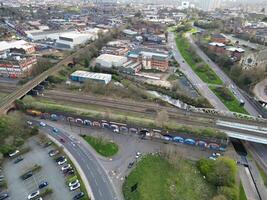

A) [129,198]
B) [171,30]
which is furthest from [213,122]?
[171,30]

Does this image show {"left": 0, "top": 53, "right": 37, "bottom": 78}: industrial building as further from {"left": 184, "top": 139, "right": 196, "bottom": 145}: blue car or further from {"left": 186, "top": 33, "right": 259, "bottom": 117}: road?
{"left": 186, "top": 33, "right": 259, "bottom": 117}: road

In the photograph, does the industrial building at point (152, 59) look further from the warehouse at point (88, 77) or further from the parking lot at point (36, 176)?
the parking lot at point (36, 176)

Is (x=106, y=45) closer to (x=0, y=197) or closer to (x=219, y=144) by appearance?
(x=219, y=144)

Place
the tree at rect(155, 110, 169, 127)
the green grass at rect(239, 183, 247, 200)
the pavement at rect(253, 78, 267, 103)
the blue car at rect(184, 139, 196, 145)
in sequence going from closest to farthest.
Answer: the green grass at rect(239, 183, 247, 200)
the blue car at rect(184, 139, 196, 145)
the tree at rect(155, 110, 169, 127)
the pavement at rect(253, 78, 267, 103)

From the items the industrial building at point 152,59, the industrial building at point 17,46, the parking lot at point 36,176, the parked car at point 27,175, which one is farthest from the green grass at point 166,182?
the industrial building at point 17,46

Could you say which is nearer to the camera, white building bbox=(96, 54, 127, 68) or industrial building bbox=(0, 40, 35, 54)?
white building bbox=(96, 54, 127, 68)

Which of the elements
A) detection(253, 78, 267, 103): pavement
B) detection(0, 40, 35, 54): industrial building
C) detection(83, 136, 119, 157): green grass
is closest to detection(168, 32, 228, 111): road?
detection(253, 78, 267, 103): pavement
